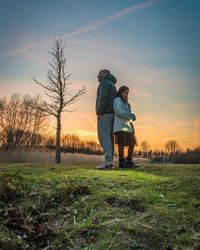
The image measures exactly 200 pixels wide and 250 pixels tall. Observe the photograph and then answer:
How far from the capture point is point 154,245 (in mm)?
4504

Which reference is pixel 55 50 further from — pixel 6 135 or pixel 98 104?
pixel 6 135

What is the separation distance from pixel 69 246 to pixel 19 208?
1137 millimetres

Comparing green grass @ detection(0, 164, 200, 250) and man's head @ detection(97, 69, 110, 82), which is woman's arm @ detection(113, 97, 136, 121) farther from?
green grass @ detection(0, 164, 200, 250)

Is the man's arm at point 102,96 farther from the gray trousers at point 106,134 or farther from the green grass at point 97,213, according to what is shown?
the green grass at point 97,213

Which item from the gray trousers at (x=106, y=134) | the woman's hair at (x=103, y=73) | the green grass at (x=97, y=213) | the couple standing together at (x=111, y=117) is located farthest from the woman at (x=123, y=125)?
the green grass at (x=97, y=213)

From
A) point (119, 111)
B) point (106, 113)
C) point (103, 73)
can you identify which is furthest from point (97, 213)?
point (103, 73)

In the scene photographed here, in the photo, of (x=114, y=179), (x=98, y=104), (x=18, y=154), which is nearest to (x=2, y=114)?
(x=18, y=154)

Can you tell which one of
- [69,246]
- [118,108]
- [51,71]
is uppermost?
[51,71]

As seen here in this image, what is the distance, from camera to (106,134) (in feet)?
34.1

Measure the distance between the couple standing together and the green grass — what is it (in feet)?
11.9

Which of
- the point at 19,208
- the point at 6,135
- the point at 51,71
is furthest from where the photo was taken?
the point at 6,135

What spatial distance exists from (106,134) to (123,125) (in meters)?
0.47

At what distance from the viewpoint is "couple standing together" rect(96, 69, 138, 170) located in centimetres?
1030

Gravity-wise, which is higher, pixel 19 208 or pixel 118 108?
pixel 118 108
